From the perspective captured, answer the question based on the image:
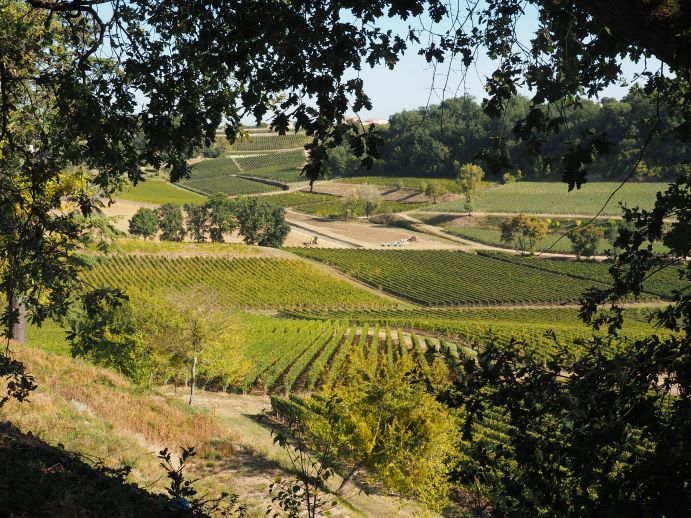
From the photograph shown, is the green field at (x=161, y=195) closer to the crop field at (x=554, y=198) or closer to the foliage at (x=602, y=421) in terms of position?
the crop field at (x=554, y=198)

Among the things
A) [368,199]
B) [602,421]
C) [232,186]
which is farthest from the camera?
[232,186]

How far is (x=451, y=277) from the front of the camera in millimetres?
74312

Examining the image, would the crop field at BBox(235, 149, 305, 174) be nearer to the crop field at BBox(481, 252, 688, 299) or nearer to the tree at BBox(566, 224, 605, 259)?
the crop field at BBox(481, 252, 688, 299)

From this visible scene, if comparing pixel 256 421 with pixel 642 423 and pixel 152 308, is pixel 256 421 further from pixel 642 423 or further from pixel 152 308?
pixel 642 423

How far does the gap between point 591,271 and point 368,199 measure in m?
50.9

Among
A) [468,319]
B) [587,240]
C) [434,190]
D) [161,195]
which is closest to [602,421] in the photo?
[468,319]

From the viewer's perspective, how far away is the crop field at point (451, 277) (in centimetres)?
6519

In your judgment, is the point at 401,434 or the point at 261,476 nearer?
the point at 261,476

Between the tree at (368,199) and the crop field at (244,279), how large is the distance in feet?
148

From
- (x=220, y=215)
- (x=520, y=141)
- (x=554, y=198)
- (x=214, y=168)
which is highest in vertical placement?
(x=214, y=168)

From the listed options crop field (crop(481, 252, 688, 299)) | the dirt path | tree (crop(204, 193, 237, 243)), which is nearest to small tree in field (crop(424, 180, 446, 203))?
crop field (crop(481, 252, 688, 299))

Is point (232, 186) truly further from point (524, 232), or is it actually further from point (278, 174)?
point (524, 232)

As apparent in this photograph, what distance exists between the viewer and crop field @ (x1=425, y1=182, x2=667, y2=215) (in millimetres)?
101188

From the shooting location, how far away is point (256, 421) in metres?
23.9
